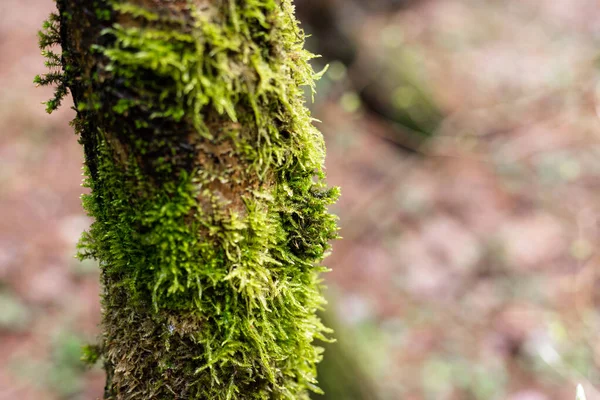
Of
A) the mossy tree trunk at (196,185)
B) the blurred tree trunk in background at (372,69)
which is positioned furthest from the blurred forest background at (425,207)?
the mossy tree trunk at (196,185)

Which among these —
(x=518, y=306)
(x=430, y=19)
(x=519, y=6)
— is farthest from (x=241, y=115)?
(x=519, y=6)

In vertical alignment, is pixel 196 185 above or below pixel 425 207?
below

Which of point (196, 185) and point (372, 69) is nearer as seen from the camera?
point (196, 185)

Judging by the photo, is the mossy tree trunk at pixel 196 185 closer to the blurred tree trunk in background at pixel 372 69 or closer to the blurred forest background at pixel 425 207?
the blurred forest background at pixel 425 207

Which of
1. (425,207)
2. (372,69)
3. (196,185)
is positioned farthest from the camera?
(372,69)

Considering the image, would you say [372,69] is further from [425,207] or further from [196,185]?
[196,185]

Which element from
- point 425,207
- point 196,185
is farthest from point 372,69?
point 196,185

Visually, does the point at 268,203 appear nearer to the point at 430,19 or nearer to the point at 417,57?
the point at 417,57
